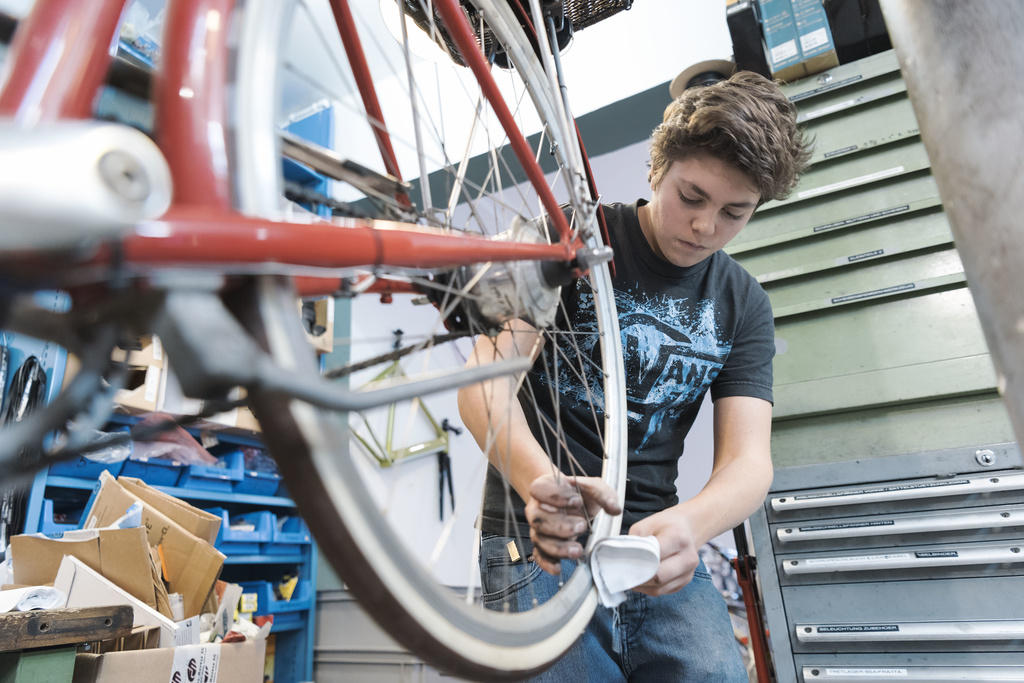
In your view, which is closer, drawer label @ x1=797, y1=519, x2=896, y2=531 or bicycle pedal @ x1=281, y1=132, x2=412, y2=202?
bicycle pedal @ x1=281, y1=132, x2=412, y2=202

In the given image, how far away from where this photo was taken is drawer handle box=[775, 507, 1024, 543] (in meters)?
1.08

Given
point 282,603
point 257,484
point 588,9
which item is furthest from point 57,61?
point 282,603

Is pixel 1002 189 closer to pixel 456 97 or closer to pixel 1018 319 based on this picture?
pixel 1018 319

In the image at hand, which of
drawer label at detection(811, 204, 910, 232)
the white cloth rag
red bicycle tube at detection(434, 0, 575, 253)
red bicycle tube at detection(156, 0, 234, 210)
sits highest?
drawer label at detection(811, 204, 910, 232)

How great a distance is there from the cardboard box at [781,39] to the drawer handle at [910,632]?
1.26 m

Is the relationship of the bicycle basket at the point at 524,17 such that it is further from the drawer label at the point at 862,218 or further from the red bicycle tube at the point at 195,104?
the drawer label at the point at 862,218

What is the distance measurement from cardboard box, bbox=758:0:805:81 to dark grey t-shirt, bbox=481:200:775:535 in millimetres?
842

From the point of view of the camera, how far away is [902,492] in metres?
1.15

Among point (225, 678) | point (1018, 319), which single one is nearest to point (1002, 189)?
point (1018, 319)

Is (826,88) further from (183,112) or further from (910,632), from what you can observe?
(183,112)

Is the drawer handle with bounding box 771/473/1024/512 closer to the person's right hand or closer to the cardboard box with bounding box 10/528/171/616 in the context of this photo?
the person's right hand

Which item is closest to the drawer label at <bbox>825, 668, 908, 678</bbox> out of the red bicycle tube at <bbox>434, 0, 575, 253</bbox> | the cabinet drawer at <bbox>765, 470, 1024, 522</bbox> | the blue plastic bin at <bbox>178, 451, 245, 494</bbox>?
the cabinet drawer at <bbox>765, 470, 1024, 522</bbox>

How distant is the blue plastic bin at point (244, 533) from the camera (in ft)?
6.50

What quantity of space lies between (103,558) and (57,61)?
1.24 metres
